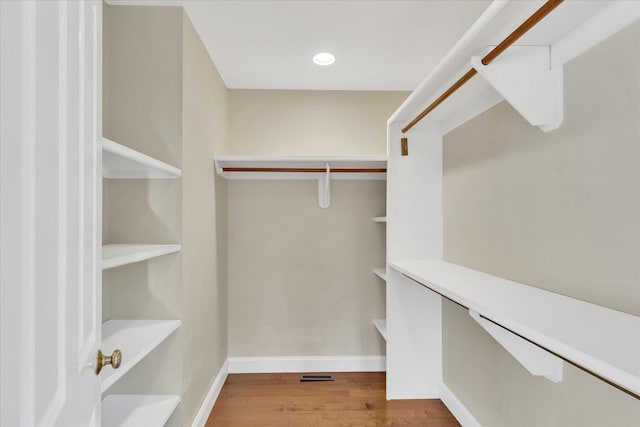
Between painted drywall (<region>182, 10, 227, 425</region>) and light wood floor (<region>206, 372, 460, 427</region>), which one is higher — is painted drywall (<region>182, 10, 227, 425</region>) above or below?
above

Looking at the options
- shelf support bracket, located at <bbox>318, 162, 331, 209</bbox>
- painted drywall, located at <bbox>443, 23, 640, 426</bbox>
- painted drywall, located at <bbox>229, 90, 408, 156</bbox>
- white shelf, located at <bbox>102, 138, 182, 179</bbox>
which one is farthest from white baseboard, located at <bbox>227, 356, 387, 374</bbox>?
white shelf, located at <bbox>102, 138, 182, 179</bbox>

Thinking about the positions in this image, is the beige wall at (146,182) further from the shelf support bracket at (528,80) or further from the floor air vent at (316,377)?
the shelf support bracket at (528,80)

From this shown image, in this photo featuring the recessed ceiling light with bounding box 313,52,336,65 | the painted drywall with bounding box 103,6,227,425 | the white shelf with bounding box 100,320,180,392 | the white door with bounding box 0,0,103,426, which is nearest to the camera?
the white door with bounding box 0,0,103,426

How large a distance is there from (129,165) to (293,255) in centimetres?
161

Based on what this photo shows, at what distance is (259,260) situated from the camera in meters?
2.82

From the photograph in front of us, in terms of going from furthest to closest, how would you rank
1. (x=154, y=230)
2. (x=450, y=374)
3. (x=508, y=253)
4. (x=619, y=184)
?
(x=450, y=374)
(x=154, y=230)
(x=508, y=253)
(x=619, y=184)

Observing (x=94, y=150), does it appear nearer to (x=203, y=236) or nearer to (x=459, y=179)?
(x=203, y=236)

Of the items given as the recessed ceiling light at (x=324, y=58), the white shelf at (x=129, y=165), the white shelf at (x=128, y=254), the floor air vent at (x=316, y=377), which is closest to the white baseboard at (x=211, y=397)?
the floor air vent at (x=316, y=377)

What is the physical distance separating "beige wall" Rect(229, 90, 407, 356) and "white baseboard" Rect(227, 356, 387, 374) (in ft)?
0.15

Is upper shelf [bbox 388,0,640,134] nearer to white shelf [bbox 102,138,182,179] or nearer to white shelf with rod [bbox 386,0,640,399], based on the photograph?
white shelf with rod [bbox 386,0,640,399]

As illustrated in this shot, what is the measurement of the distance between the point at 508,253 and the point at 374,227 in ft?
4.43

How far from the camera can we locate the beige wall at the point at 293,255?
9.23 feet

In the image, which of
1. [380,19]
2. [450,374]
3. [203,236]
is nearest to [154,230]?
[203,236]

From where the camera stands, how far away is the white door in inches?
18.0
